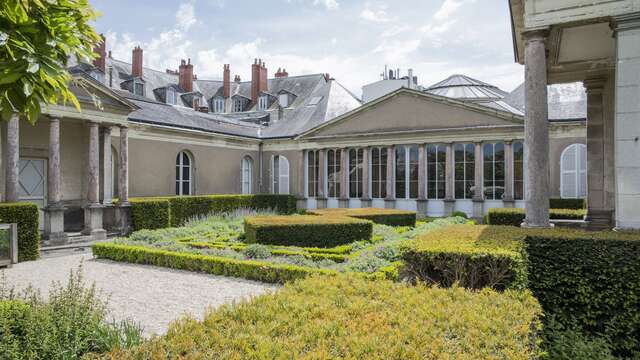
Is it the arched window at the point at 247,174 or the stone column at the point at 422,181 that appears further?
the arched window at the point at 247,174

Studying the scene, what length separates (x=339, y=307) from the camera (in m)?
4.15

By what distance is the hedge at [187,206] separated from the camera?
696 inches

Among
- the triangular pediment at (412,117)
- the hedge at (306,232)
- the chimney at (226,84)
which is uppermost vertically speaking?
the chimney at (226,84)

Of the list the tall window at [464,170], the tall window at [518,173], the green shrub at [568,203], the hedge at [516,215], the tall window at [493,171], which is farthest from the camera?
the tall window at [464,170]

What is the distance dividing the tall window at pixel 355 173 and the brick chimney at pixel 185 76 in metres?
17.2

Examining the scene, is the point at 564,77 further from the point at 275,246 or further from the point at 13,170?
the point at 13,170

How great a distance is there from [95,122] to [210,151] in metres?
8.84

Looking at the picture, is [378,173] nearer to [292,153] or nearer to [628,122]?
[292,153]

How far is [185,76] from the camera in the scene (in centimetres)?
3497

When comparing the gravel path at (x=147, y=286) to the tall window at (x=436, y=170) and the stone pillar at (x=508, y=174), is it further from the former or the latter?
the stone pillar at (x=508, y=174)

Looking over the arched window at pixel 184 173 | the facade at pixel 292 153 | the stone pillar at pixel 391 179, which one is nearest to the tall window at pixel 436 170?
the facade at pixel 292 153

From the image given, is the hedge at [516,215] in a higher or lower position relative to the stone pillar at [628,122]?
lower

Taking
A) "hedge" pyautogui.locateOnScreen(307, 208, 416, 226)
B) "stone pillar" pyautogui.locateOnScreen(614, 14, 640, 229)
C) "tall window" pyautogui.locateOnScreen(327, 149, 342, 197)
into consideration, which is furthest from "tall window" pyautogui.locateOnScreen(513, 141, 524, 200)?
"stone pillar" pyautogui.locateOnScreen(614, 14, 640, 229)

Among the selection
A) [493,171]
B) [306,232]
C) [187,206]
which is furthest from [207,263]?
[493,171]
